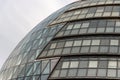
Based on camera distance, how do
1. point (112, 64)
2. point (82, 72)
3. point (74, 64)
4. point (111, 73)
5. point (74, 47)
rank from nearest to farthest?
point (111, 73), point (112, 64), point (82, 72), point (74, 64), point (74, 47)

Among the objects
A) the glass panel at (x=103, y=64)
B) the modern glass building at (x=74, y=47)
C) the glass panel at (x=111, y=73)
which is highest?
the modern glass building at (x=74, y=47)

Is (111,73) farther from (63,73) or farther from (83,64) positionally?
(63,73)

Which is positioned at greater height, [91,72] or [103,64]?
[103,64]

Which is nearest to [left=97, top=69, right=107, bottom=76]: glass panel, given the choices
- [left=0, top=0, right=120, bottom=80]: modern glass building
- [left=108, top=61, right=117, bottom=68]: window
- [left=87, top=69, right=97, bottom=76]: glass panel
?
[left=0, top=0, right=120, bottom=80]: modern glass building

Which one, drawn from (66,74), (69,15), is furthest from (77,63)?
(69,15)

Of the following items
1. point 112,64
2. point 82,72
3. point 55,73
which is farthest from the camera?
point 55,73

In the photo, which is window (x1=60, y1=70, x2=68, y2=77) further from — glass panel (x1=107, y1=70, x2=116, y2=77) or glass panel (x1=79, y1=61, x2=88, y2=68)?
glass panel (x1=107, y1=70, x2=116, y2=77)

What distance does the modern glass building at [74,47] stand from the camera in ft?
118

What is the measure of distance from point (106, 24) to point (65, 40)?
4141 millimetres

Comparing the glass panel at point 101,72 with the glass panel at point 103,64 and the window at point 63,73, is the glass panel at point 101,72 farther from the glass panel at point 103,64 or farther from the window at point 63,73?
the window at point 63,73

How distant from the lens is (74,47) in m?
37.9

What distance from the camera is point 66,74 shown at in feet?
118

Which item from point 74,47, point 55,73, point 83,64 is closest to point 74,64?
point 83,64

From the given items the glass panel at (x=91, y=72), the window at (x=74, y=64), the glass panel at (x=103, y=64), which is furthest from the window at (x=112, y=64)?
the window at (x=74, y=64)
